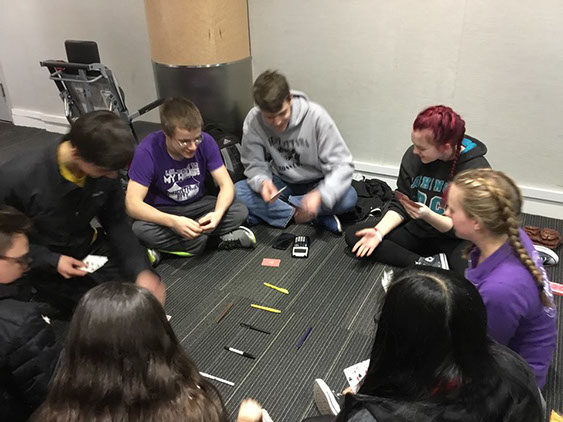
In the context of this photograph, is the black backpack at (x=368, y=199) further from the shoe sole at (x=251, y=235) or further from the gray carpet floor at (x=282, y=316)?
the shoe sole at (x=251, y=235)

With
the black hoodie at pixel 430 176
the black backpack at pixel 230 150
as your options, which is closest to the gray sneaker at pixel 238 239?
the black backpack at pixel 230 150

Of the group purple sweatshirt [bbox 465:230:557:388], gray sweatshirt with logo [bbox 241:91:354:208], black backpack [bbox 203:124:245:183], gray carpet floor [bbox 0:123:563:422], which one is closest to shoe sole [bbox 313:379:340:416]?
gray carpet floor [bbox 0:123:563:422]

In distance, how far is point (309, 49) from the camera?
2.99 metres

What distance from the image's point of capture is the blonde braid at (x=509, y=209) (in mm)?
1303

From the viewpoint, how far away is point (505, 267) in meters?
1.33

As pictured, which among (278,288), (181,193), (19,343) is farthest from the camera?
(181,193)

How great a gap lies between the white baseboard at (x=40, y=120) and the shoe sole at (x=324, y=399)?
11.9 feet

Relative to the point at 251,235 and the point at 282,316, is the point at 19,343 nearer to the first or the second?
the point at 282,316

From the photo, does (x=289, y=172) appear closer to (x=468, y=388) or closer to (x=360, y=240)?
(x=360, y=240)

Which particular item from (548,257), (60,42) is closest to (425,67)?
(548,257)

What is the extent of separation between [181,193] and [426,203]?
1.26 metres

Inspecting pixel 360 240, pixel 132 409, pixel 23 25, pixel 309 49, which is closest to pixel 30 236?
pixel 132 409

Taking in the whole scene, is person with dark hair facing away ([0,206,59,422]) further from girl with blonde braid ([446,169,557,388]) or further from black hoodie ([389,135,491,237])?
black hoodie ([389,135,491,237])

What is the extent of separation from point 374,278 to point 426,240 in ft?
1.06
